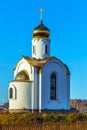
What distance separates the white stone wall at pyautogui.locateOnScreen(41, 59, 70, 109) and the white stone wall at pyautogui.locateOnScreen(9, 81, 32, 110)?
1.34m

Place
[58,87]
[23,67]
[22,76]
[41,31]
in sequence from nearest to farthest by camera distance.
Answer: [22,76], [58,87], [23,67], [41,31]

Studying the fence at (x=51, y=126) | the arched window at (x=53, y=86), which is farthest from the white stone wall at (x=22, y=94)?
the fence at (x=51, y=126)

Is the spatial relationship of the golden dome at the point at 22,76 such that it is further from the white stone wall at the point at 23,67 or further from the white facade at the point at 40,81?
the white stone wall at the point at 23,67

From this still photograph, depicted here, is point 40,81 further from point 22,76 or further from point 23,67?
point 23,67

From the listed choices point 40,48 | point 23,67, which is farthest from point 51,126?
point 40,48

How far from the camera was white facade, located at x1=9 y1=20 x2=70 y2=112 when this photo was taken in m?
42.0

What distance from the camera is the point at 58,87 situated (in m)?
43.7

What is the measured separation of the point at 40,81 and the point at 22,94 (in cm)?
209

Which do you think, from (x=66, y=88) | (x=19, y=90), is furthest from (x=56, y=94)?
(x=19, y=90)

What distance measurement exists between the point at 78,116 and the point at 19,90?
733 cm

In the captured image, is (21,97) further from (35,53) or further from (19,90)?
(35,53)

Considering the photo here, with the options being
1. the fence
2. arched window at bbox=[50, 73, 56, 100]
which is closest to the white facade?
arched window at bbox=[50, 73, 56, 100]

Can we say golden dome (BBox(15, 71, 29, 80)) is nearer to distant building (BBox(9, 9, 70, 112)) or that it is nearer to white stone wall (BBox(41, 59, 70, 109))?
distant building (BBox(9, 9, 70, 112))

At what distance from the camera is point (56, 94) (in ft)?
144
